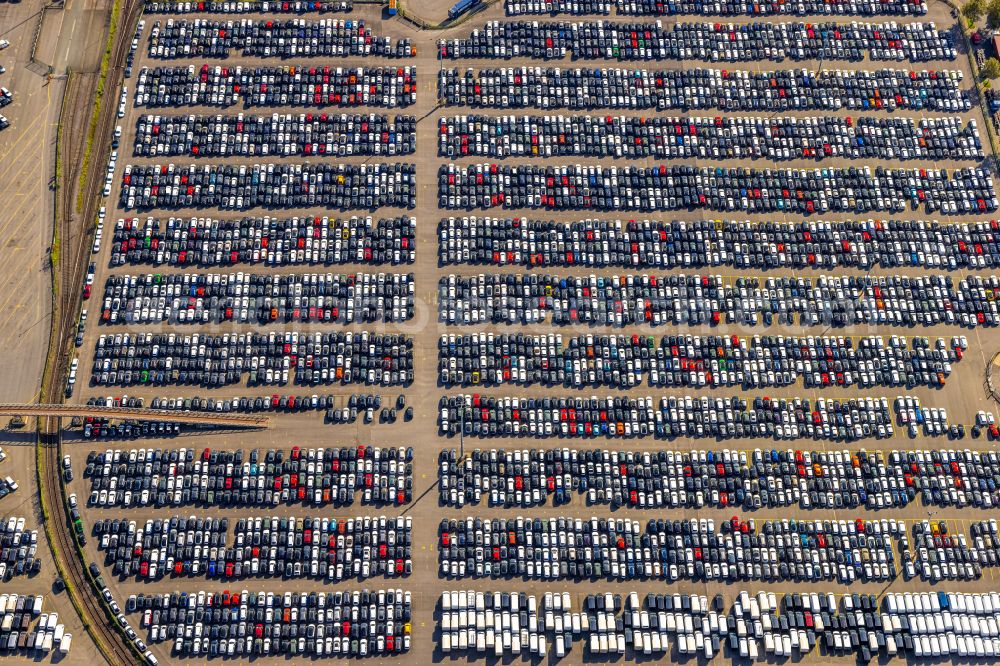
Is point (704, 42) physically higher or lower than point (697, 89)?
higher

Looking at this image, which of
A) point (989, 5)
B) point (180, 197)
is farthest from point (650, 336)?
point (989, 5)

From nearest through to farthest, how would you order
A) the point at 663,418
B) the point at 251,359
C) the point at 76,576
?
the point at 76,576, the point at 663,418, the point at 251,359

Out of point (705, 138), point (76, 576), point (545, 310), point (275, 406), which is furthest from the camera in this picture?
point (705, 138)

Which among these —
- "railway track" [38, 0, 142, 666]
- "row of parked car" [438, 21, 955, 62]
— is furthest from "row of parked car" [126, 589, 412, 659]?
"row of parked car" [438, 21, 955, 62]

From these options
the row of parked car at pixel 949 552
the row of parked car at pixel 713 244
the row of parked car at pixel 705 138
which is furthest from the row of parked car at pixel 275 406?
the row of parked car at pixel 949 552

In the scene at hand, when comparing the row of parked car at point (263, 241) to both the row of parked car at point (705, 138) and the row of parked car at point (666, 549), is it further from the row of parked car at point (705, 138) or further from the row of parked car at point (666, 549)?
the row of parked car at point (666, 549)

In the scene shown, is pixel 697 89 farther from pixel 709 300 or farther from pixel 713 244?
pixel 709 300

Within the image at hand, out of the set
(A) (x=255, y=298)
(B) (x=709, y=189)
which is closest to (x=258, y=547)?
(A) (x=255, y=298)
